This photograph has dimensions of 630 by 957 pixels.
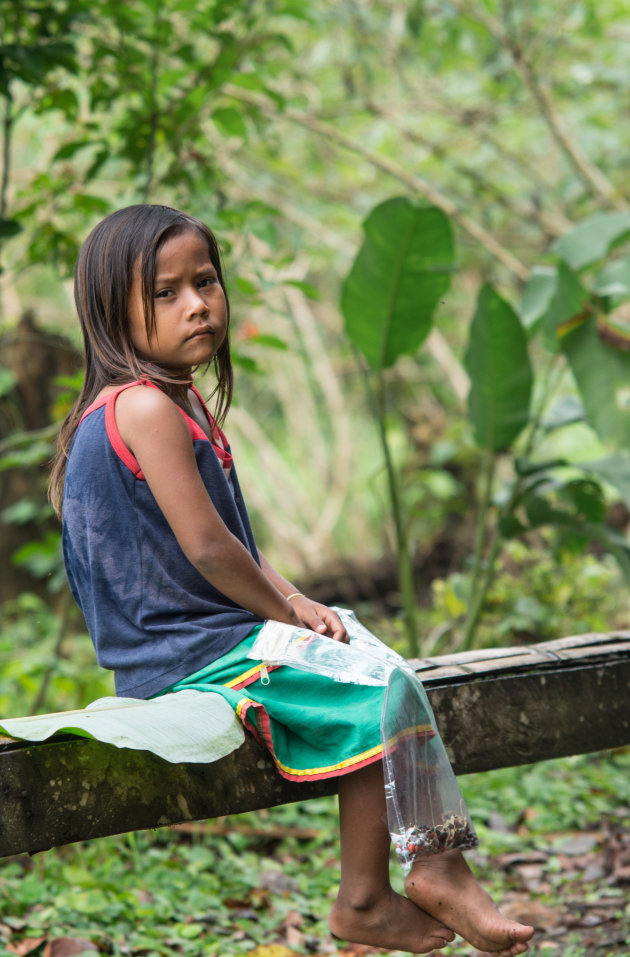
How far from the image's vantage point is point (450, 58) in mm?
4910

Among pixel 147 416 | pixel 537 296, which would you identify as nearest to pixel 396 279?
pixel 537 296

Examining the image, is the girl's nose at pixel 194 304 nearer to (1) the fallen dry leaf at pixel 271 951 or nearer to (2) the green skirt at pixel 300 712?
(2) the green skirt at pixel 300 712

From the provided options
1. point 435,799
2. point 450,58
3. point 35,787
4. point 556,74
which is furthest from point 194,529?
point 556,74

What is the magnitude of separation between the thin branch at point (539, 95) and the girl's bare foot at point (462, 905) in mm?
4020

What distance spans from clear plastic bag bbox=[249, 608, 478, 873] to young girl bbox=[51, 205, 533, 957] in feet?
0.11

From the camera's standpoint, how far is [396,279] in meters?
3.36

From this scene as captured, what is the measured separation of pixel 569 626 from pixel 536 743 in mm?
2182

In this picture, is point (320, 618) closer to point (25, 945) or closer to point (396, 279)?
point (25, 945)

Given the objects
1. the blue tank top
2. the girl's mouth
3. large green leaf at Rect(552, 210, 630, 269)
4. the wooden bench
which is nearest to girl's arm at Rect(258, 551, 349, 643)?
the blue tank top

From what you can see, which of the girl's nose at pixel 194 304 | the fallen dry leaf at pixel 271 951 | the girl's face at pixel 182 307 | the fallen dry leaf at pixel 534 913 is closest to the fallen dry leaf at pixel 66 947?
the fallen dry leaf at pixel 271 951

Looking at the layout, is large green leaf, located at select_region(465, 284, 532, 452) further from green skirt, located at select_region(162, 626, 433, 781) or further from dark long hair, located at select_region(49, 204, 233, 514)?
green skirt, located at select_region(162, 626, 433, 781)

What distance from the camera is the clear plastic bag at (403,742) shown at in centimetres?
160

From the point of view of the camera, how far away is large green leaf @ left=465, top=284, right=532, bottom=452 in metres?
3.33

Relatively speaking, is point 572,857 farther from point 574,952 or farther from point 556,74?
point 556,74
